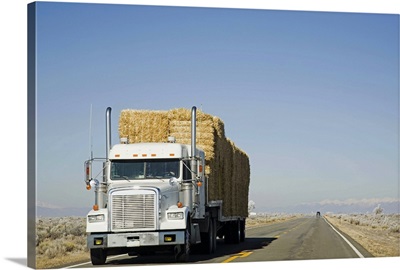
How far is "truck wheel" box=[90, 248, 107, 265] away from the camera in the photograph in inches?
899

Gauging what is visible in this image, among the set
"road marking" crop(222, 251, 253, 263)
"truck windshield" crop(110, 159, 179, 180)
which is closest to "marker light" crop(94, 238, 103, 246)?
"truck windshield" crop(110, 159, 179, 180)

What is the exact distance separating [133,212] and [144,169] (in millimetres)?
1648

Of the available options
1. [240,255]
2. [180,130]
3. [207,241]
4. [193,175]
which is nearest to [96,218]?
[193,175]

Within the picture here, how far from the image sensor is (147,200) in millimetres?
22656

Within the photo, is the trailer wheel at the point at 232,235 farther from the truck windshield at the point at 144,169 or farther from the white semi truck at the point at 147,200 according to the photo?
the truck windshield at the point at 144,169

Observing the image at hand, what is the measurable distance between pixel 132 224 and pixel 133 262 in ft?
8.00

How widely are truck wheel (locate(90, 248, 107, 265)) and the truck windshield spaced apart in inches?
81.2

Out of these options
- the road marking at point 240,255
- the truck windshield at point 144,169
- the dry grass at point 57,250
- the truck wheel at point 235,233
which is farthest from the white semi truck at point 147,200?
the truck wheel at point 235,233

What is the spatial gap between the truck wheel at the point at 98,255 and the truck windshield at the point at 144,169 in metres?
2.06

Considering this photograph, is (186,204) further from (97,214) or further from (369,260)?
(369,260)

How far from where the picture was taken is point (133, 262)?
80.6 feet

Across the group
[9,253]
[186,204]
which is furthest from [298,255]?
[9,253]

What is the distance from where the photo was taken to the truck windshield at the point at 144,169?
23.7 m

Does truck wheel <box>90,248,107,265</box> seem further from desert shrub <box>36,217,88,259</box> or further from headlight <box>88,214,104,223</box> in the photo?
desert shrub <box>36,217,88,259</box>
